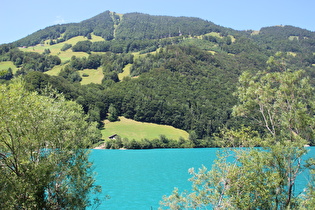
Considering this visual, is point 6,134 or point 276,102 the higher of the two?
point 276,102

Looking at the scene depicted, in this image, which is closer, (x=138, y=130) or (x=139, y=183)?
(x=139, y=183)

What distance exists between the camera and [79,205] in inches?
754

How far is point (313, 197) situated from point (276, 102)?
6988mm

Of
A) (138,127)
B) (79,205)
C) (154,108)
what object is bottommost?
(79,205)

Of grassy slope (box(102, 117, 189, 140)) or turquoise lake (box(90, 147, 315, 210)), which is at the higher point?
grassy slope (box(102, 117, 189, 140))

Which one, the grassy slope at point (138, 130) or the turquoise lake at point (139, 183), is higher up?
the grassy slope at point (138, 130)

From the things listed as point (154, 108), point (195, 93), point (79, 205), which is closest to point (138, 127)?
point (154, 108)

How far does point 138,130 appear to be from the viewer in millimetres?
134250

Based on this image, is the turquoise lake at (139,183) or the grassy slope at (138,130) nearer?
the turquoise lake at (139,183)

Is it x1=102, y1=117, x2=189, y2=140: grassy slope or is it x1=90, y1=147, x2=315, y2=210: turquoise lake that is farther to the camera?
x1=102, y1=117, x2=189, y2=140: grassy slope

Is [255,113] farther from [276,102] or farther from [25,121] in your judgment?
[25,121]

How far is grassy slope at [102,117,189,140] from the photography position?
126m

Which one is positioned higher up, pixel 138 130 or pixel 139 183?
pixel 138 130

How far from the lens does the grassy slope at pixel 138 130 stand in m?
126
